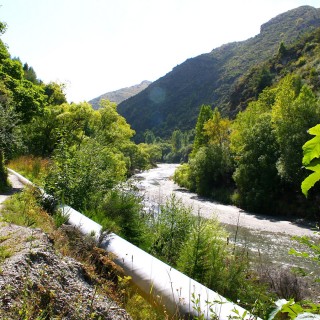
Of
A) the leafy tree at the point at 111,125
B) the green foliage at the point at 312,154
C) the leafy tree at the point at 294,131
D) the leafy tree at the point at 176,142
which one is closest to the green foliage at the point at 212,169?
the leafy tree at the point at 294,131

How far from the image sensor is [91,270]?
16.0 feet

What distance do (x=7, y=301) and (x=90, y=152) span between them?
792cm

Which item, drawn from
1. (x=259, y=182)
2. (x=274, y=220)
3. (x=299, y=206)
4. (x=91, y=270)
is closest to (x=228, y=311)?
(x=91, y=270)

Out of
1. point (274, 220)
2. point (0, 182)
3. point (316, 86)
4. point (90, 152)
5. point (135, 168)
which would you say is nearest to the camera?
point (90, 152)

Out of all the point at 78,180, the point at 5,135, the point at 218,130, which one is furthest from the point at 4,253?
the point at 218,130

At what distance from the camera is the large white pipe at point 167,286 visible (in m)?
3.61

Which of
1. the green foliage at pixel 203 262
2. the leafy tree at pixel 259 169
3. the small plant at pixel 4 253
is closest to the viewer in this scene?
the small plant at pixel 4 253

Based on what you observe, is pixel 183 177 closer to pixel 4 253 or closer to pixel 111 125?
pixel 111 125

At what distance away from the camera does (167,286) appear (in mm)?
4238

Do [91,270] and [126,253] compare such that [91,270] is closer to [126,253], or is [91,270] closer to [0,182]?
[126,253]

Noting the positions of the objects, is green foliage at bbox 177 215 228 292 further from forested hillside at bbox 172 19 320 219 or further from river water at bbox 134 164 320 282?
forested hillside at bbox 172 19 320 219

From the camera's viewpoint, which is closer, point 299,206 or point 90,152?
point 90,152

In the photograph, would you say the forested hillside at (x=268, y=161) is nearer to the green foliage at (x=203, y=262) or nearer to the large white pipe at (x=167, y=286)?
the green foliage at (x=203, y=262)

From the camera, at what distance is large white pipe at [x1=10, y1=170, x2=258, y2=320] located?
11.8 feet
